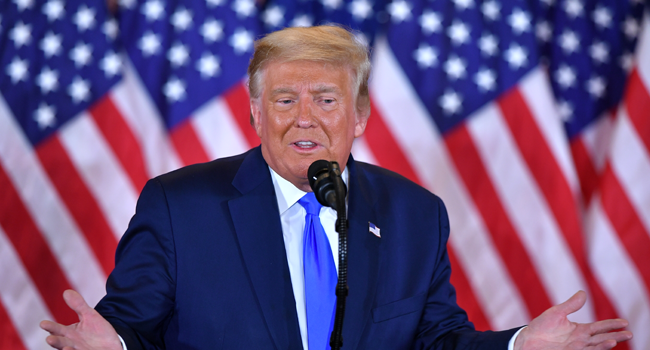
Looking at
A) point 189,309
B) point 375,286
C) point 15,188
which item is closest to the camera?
point 189,309

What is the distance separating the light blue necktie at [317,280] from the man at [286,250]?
16 mm

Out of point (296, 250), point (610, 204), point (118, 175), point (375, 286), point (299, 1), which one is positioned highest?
point (299, 1)

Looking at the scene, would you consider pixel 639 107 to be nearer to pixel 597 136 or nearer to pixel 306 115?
pixel 597 136

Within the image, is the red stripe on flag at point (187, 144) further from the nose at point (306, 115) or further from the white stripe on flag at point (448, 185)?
the nose at point (306, 115)

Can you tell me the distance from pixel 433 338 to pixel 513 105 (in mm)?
1953

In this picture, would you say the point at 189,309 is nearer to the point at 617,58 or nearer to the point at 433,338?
the point at 433,338

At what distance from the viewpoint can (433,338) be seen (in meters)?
1.76

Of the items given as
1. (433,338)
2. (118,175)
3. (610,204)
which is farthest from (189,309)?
(610,204)

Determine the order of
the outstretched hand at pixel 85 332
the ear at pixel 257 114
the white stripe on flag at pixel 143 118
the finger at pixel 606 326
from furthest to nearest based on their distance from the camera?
1. the white stripe on flag at pixel 143 118
2. the ear at pixel 257 114
3. the finger at pixel 606 326
4. the outstretched hand at pixel 85 332

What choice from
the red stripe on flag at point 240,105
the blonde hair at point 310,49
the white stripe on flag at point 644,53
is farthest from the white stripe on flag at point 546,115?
the blonde hair at point 310,49

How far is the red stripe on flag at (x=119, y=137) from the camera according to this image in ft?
10.7

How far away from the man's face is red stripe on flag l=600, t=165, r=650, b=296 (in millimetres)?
2185

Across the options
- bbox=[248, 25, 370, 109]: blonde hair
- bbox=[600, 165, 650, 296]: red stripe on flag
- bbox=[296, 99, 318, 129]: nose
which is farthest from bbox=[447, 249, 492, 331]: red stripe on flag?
bbox=[296, 99, 318, 129]: nose

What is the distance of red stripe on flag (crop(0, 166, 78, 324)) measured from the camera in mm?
3158
